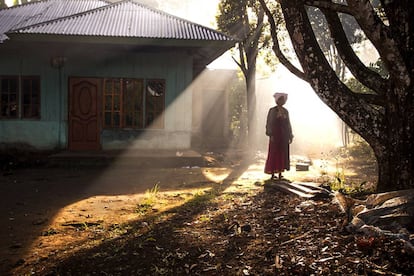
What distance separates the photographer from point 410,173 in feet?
14.8

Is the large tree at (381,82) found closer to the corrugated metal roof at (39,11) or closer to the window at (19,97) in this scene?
the window at (19,97)

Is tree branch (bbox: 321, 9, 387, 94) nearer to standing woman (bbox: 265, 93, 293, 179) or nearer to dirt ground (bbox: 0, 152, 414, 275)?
dirt ground (bbox: 0, 152, 414, 275)

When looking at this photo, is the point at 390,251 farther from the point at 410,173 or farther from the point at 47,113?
the point at 47,113

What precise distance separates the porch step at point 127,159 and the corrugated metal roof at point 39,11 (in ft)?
18.0

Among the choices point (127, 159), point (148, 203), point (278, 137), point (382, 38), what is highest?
point (382, 38)

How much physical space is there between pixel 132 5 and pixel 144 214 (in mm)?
10589

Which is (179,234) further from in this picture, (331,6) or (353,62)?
(331,6)

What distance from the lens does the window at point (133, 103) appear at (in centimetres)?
1238

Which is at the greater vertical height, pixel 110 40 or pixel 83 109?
pixel 110 40

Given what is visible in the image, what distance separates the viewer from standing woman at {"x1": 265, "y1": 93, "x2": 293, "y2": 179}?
27.3 feet

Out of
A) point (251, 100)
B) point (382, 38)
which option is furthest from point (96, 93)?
point (382, 38)

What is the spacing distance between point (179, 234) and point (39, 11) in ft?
45.2

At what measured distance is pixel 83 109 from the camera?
A: 1233 centimetres

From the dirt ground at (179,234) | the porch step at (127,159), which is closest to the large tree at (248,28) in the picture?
the porch step at (127,159)
